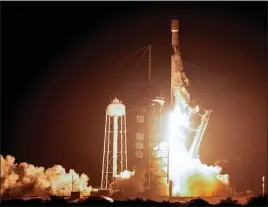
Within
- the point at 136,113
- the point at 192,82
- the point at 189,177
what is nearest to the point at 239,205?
the point at 189,177

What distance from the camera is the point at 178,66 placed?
4325 cm

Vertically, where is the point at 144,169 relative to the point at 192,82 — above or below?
below

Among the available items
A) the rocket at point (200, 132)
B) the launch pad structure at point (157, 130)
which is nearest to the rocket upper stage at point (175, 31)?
the launch pad structure at point (157, 130)

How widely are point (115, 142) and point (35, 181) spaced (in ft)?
17.6

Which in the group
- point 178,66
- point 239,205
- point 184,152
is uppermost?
point 178,66

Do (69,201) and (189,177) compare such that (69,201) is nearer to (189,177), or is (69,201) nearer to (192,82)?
(189,177)

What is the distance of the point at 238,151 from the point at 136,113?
9.97m

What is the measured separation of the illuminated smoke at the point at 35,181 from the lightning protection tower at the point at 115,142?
5.84 feet

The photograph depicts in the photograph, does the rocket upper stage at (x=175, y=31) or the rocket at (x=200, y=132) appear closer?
the rocket upper stage at (x=175, y=31)

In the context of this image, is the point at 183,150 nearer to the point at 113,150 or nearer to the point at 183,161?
the point at 183,161

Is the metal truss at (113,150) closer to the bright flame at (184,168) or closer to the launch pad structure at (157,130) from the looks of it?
the launch pad structure at (157,130)

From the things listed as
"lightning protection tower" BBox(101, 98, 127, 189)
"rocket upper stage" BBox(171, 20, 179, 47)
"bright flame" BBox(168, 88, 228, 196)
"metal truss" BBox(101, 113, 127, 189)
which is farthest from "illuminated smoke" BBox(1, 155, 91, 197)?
"rocket upper stage" BBox(171, 20, 179, 47)

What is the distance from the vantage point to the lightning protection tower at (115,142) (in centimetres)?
4522

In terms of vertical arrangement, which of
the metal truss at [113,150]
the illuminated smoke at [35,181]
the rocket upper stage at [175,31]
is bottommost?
the illuminated smoke at [35,181]
